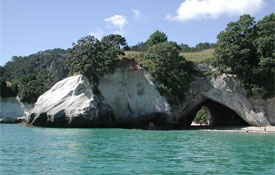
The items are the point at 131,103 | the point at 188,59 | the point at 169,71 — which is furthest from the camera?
the point at 188,59

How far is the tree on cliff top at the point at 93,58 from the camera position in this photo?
138 ft

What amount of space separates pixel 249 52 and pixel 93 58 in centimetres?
1777

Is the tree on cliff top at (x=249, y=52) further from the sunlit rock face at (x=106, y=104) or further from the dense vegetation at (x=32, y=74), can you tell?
the dense vegetation at (x=32, y=74)

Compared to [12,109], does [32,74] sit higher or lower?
higher

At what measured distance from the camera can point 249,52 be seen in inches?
1602

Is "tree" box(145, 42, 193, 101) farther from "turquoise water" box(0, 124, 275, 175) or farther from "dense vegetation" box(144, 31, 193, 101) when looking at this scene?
"turquoise water" box(0, 124, 275, 175)

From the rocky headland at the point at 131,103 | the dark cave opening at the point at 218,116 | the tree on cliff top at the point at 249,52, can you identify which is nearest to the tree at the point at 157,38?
the rocky headland at the point at 131,103

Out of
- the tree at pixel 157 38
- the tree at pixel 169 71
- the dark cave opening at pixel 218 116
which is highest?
the tree at pixel 157 38

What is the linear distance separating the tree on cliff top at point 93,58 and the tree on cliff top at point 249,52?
1233cm

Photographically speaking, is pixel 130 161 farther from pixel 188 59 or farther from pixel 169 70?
pixel 188 59

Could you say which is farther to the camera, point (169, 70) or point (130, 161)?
point (169, 70)

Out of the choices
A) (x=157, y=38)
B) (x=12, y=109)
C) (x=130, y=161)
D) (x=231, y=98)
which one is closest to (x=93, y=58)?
(x=157, y=38)

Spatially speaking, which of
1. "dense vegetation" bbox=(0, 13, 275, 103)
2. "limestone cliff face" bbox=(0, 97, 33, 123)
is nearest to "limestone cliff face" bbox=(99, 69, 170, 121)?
"dense vegetation" bbox=(0, 13, 275, 103)

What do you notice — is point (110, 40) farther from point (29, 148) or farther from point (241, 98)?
point (29, 148)
